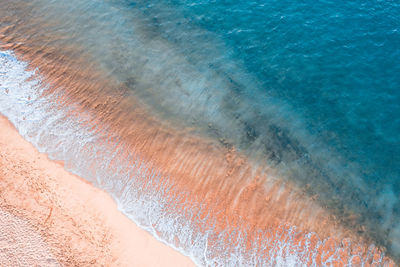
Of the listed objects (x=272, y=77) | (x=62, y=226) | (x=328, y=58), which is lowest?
(x=62, y=226)

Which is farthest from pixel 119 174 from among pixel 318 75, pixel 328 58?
pixel 328 58

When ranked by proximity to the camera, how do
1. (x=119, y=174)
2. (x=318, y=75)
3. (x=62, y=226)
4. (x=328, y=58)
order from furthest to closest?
(x=328, y=58)
(x=318, y=75)
(x=119, y=174)
(x=62, y=226)

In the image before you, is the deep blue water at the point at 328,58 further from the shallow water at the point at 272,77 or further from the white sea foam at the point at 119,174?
the white sea foam at the point at 119,174

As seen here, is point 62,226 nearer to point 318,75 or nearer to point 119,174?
point 119,174

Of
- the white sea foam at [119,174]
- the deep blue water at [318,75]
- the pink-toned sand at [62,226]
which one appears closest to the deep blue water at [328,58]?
the deep blue water at [318,75]

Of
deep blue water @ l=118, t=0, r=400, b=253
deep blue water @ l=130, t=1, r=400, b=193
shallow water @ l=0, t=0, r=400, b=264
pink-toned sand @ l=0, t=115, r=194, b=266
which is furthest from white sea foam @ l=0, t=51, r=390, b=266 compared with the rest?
deep blue water @ l=130, t=1, r=400, b=193

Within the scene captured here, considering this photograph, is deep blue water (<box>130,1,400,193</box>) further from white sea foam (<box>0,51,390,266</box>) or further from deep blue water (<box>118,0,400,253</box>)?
white sea foam (<box>0,51,390,266</box>)

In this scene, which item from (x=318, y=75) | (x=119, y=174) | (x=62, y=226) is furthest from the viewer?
(x=318, y=75)
